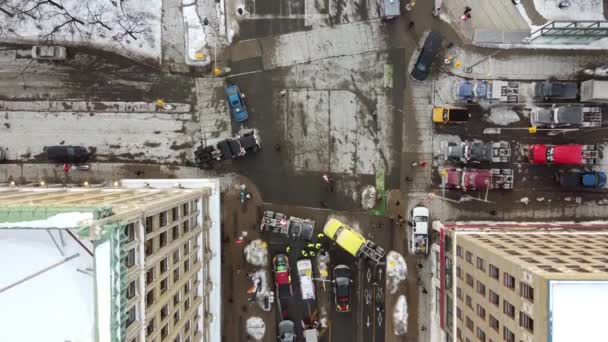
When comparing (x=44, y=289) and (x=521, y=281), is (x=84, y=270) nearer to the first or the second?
(x=44, y=289)

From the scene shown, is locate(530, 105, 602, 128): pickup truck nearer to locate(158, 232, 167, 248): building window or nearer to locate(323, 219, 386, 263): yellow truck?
locate(323, 219, 386, 263): yellow truck

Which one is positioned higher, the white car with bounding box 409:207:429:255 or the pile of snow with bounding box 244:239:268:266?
the white car with bounding box 409:207:429:255

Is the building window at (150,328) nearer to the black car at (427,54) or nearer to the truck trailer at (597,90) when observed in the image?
the black car at (427,54)

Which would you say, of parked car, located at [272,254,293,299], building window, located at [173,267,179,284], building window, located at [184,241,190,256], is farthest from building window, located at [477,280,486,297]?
building window, located at [173,267,179,284]

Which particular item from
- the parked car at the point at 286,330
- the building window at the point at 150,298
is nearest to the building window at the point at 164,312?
the building window at the point at 150,298

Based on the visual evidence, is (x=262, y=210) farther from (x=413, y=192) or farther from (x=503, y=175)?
(x=503, y=175)

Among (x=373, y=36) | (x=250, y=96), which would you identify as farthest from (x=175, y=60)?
(x=373, y=36)
